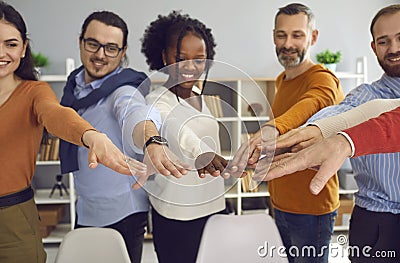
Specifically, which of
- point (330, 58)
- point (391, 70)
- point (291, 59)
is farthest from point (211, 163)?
point (330, 58)

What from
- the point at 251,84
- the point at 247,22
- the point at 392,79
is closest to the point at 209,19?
the point at 247,22

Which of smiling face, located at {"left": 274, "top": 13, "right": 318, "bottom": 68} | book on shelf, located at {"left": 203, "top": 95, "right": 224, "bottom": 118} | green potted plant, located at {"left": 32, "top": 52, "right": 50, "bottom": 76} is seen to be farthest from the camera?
green potted plant, located at {"left": 32, "top": 52, "right": 50, "bottom": 76}

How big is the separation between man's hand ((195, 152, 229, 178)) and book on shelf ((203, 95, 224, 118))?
0.37 ft

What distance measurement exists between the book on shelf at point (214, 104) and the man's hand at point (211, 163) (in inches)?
4.5

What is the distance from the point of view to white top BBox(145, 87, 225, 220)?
1227 mm

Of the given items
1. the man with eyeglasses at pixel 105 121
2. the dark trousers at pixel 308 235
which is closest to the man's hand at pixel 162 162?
the man with eyeglasses at pixel 105 121

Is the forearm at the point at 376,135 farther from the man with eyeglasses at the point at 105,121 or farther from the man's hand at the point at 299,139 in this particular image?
the man with eyeglasses at the point at 105,121

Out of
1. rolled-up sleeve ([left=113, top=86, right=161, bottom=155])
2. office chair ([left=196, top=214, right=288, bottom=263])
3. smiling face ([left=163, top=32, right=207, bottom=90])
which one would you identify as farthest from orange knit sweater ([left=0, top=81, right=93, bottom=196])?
office chair ([left=196, top=214, right=288, bottom=263])

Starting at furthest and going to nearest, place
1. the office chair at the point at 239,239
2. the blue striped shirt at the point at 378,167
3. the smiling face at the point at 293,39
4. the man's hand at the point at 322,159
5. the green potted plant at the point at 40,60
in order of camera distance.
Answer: the green potted plant at the point at 40,60, the smiling face at the point at 293,39, the office chair at the point at 239,239, the blue striped shirt at the point at 378,167, the man's hand at the point at 322,159

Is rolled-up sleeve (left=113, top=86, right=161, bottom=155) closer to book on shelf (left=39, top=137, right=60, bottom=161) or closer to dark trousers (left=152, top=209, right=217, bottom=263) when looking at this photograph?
dark trousers (left=152, top=209, right=217, bottom=263)

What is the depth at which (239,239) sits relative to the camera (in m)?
1.83

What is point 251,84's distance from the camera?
4.24ft

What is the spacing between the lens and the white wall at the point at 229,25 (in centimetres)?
414

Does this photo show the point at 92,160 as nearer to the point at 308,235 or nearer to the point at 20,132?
the point at 20,132
